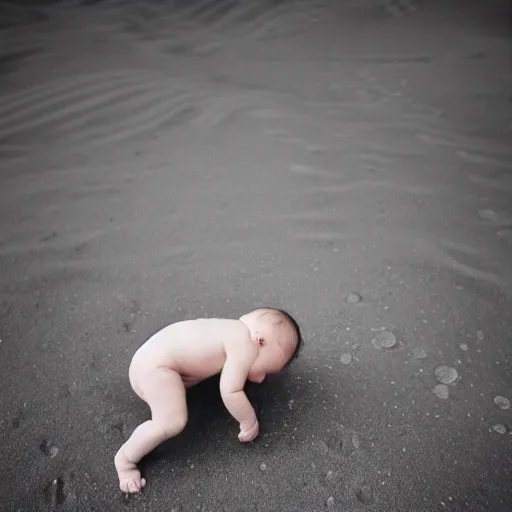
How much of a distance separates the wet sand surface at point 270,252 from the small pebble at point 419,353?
27 millimetres

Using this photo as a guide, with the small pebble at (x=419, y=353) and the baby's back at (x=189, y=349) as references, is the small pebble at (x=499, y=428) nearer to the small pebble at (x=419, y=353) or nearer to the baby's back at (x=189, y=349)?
the small pebble at (x=419, y=353)

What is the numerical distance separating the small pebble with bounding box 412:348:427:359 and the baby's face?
63 centimetres

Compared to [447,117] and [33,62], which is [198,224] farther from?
[33,62]

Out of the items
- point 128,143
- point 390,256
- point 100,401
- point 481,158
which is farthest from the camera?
point 128,143

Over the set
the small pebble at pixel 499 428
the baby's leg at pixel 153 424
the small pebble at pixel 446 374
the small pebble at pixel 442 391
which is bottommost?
the small pebble at pixel 499 428

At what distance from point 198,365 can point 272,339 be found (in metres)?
0.27

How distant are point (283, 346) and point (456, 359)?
0.81 m

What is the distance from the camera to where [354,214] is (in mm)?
2664

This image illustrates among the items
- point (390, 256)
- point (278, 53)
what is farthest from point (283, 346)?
point (278, 53)

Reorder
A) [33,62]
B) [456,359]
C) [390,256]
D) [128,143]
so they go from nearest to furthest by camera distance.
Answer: [456,359], [390,256], [128,143], [33,62]

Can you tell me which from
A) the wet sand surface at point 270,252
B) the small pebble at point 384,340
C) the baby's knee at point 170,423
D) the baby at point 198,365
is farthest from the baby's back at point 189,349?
the small pebble at point 384,340

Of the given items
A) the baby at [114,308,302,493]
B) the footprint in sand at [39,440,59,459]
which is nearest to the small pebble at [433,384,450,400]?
the baby at [114,308,302,493]

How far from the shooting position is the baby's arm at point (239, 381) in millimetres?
1514

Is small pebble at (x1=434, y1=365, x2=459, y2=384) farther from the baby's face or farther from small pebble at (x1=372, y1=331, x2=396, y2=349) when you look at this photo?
the baby's face
